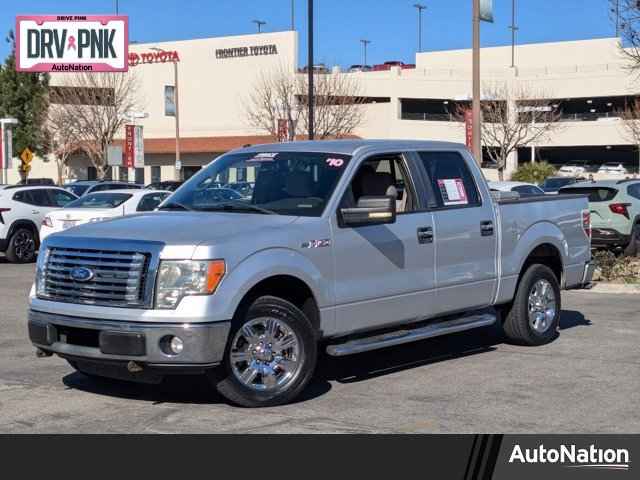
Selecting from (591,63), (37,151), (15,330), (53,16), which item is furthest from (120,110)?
(15,330)

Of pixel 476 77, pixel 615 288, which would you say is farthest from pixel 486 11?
Result: pixel 615 288

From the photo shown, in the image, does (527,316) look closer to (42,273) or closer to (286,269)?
(286,269)

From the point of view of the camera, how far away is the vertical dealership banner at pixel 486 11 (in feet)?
65.6

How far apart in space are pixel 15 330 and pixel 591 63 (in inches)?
2581

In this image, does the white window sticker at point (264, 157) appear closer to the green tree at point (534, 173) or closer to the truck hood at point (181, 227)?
the truck hood at point (181, 227)

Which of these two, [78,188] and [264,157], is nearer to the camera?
[264,157]

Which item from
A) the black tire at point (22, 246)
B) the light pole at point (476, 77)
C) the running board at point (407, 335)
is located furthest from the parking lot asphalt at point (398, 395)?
the black tire at point (22, 246)

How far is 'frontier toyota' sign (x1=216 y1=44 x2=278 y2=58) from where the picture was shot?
62.1m

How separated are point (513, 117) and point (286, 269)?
187 ft

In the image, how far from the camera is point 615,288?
594 inches

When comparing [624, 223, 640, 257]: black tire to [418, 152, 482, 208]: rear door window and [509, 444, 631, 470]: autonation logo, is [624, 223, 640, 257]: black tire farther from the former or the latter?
[509, 444, 631, 470]: autonation logo

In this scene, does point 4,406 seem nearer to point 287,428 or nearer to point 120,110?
point 287,428

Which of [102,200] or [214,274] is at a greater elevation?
[102,200]

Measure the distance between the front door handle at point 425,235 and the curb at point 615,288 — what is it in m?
7.25
